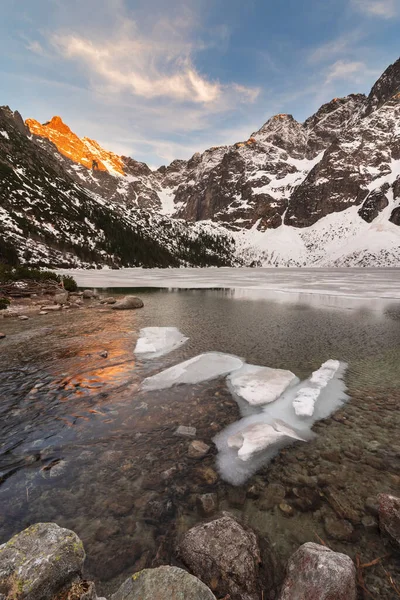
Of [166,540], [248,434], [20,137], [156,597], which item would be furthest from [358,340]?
[20,137]

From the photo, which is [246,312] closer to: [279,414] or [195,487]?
[279,414]

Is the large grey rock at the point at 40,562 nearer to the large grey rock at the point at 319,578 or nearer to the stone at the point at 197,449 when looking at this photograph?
the large grey rock at the point at 319,578

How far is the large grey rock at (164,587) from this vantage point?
2029mm

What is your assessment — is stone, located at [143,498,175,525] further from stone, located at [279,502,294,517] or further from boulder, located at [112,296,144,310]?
boulder, located at [112,296,144,310]

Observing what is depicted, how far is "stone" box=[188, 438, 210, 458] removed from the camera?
4.86 m

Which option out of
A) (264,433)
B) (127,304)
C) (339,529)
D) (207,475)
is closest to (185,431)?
(207,475)

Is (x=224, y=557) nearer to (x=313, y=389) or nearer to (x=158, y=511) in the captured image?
(x=158, y=511)

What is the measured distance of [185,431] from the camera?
5543 millimetres

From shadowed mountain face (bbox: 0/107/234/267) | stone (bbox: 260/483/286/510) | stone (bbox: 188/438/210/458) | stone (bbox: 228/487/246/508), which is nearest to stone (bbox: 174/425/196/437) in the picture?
stone (bbox: 188/438/210/458)

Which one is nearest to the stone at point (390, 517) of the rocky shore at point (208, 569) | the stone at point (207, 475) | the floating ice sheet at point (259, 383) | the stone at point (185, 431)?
the rocky shore at point (208, 569)

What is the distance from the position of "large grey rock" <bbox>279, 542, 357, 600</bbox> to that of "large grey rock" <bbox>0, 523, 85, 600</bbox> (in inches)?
74.2

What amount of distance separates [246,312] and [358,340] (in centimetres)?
868

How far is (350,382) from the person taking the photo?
8055 mm

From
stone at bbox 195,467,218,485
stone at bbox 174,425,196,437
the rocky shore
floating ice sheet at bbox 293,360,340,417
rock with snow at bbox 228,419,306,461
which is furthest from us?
floating ice sheet at bbox 293,360,340,417
